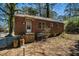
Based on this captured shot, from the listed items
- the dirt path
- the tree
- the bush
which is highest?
the tree

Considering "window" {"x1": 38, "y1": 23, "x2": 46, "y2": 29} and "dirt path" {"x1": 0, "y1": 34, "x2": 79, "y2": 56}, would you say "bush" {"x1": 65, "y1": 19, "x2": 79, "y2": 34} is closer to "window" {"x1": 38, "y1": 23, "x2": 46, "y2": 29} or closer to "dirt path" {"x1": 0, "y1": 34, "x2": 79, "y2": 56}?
"dirt path" {"x1": 0, "y1": 34, "x2": 79, "y2": 56}

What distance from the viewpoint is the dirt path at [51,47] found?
3.95 m

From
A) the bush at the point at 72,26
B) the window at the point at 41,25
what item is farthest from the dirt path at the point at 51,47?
the window at the point at 41,25

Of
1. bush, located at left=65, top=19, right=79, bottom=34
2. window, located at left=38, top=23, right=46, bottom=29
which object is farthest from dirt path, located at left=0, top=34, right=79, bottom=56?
window, located at left=38, top=23, right=46, bottom=29

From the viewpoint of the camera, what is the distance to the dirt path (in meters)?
3.95

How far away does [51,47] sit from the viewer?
3984 millimetres

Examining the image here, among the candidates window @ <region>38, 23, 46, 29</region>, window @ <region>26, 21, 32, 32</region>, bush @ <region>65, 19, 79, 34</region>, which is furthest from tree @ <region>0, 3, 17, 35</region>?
bush @ <region>65, 19, 79, 34</region>

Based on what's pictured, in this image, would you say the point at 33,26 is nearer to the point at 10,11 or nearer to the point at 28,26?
the point at 28,26

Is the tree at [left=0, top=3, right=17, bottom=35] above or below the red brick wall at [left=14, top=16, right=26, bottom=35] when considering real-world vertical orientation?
above

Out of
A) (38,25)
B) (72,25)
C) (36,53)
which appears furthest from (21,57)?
(72,25)

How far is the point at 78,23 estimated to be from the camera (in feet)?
13.0

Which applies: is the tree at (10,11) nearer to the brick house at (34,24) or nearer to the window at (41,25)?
the brick house at (34,24)

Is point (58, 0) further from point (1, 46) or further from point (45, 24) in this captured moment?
point (1, 46)

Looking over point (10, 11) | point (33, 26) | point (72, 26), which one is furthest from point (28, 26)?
point (72, 26)
